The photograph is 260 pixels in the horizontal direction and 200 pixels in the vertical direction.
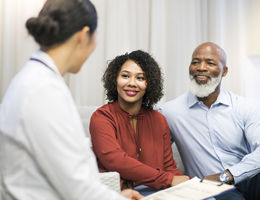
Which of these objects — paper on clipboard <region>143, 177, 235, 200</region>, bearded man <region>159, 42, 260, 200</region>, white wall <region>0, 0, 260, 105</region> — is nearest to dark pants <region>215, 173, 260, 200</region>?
bearded man <region>159, 42, 260, 200</region>

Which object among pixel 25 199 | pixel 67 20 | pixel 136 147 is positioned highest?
pixel 67 20

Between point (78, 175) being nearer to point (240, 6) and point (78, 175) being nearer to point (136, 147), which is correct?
point (136, 147)

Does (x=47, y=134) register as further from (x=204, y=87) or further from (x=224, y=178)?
(x=204, y=87)

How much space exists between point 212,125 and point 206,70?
1.19 feet

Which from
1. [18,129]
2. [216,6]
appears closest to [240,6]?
→ [216,6]

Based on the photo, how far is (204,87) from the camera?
2004 mm

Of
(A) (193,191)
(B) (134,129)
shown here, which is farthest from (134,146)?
(A) (193,191)

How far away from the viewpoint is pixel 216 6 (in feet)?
10.6

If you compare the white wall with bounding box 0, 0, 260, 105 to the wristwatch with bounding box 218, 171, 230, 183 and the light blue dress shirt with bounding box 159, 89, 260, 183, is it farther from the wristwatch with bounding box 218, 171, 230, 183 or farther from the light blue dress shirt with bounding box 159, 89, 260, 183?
the wristwatch with bounding box 218, 171, 230, 183

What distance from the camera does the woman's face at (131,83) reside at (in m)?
1.73

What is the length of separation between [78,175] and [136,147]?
93 centimetres

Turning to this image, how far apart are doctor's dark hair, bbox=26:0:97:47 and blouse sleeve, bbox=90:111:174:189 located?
0.77 meters

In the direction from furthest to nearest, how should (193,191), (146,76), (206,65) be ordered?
(206,65) < (146,76) < (193,191)

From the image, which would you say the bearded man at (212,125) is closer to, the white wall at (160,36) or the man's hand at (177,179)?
the man's hand at (177,179)
